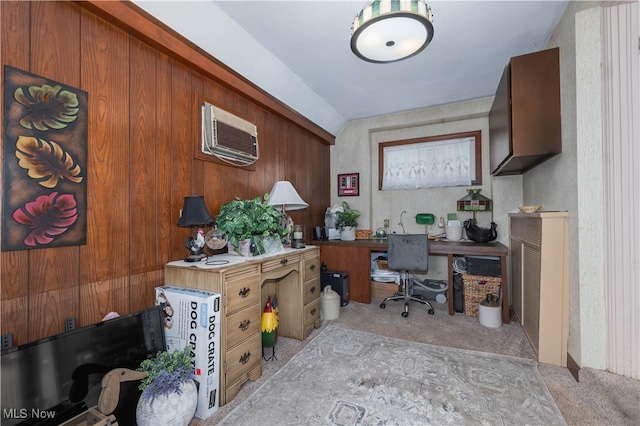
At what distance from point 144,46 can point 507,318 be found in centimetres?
398

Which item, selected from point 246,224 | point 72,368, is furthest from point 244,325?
point 72,368

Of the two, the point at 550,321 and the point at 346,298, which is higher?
the point at 550,321

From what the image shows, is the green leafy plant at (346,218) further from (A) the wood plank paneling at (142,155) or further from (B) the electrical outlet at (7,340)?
(B) the electrical outlet at (7,340)

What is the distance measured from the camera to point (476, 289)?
113 inches

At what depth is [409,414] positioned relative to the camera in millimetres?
1452

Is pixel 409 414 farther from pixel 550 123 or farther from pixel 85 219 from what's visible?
pixel 550 123

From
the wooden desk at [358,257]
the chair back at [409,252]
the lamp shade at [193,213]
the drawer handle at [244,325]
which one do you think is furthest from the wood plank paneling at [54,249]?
the chair back at [409,252]

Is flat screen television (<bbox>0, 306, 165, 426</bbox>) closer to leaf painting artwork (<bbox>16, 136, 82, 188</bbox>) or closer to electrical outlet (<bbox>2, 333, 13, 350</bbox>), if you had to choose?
electrical outlet (<bbox>2, 333, 13, 350</bbox>)

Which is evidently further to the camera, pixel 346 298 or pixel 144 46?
pixel 346 298

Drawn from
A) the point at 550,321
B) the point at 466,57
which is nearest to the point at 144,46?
the point at 466,57

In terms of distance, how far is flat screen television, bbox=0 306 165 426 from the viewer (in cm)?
102

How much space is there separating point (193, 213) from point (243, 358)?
1.04m

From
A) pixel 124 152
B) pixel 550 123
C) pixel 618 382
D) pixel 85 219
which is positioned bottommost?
pixel 618 382

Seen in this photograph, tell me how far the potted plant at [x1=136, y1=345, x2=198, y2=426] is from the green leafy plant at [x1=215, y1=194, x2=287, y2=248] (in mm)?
856
